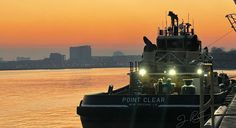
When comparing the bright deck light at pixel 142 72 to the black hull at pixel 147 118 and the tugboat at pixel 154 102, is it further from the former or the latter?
the black hull at pixel 147 118

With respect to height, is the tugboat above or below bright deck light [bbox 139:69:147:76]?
below

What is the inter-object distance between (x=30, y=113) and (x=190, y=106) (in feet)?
146

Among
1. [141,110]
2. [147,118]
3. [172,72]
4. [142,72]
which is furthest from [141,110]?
[142,72]

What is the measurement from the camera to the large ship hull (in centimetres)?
2488

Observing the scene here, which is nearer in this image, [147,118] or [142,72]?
[147,118]

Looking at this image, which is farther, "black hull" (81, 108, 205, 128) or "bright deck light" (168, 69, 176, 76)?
"bright deck light" (168, 69, 176, 76)

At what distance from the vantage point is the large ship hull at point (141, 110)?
2488 cm

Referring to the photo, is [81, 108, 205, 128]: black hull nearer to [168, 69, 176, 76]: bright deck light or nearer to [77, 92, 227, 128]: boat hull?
[77, 92, 227, 128]: boat hull

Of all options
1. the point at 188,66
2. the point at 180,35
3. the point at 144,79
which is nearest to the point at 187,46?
the point at 180,35

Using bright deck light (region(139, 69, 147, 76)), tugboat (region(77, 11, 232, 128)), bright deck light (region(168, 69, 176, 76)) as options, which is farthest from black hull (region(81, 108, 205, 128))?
bright deck light (region(139, 69, 147, 76))

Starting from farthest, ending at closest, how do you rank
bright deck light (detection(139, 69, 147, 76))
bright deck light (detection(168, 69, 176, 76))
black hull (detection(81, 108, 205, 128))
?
bright deck light (detection(139, 69, 147, 76)), bright deck light (detection(168, 69, 176, 76)), black hull (detection(81, 108, 205, 128))

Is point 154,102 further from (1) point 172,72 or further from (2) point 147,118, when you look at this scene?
(1) point 172,72

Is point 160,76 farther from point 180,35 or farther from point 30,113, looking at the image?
point 30,113

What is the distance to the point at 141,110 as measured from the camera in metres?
24.9
